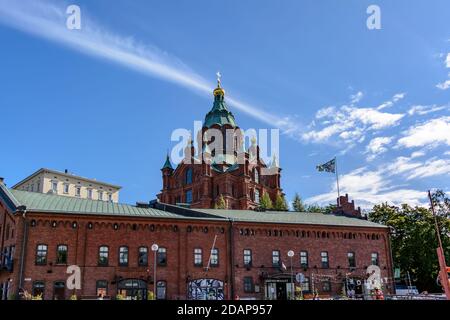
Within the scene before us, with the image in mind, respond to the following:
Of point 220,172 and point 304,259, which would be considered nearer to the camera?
point 304,259

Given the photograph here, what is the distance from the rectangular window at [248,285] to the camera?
1751 inches

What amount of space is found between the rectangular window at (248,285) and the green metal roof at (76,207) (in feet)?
28.3

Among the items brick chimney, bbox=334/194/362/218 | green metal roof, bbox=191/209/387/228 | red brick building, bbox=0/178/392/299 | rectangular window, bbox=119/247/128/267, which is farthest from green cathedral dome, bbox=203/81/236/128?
rectangular window, bbox=119/247/128/267

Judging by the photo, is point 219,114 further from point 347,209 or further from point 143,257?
point 143,257

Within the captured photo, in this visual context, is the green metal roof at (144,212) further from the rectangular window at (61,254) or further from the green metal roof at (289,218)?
the rectangular window at (61,254)

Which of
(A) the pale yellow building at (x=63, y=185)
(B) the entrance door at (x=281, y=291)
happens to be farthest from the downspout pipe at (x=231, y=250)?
(A) the pale yellow building at (x=63, y=185)

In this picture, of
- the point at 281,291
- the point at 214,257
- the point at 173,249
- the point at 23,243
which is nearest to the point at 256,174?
the point at 281,291

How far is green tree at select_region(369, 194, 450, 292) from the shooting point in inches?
2245

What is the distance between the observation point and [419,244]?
57875 millimetres

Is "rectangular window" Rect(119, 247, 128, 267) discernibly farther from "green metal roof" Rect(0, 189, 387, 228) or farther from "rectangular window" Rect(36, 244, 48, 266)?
"rectangular window" Rect(36, 244, 48, 266)

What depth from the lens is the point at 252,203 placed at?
81688mm

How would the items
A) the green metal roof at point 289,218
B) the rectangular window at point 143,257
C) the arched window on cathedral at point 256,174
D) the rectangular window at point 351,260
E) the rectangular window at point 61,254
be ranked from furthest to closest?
the arched window on cathedral at point 256,174 < the rectangular window at point 351,260 < the green metal roof at point 289,218 < the rectangular window at point 143,257 < the rectangular window at point 61,254

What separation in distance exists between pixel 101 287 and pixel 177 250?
7.41m

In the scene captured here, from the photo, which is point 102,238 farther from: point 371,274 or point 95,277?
point 371,274
